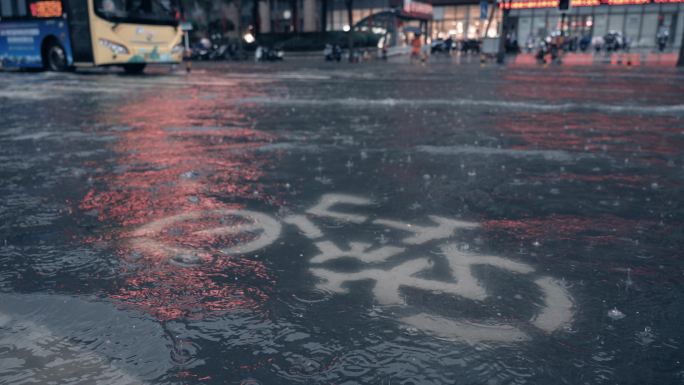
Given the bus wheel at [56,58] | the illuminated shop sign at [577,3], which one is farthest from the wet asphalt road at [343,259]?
the illuminated shop sign at [577,3]

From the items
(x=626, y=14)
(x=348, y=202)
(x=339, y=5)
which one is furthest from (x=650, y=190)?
(x=339, y=5)

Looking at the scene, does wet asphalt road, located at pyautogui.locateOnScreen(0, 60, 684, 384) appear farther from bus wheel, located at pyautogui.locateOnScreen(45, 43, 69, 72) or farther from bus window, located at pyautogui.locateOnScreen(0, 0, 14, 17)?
bus window, located at pyautogui.locateOnScreen(0, 0, 14, 17)

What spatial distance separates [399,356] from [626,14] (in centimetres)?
5991

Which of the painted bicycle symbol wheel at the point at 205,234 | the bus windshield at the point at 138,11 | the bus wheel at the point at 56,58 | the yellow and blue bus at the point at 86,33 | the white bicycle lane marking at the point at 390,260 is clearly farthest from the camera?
the bus wheel at the point at 56,58

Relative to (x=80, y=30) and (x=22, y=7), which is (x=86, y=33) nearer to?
(x=80, y=30)

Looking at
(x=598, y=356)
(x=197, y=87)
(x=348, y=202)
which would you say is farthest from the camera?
(x=197, y=87)

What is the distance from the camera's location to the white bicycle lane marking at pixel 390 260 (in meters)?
2.30

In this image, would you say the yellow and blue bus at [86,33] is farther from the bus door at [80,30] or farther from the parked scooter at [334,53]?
the parked scooter at [334,53]

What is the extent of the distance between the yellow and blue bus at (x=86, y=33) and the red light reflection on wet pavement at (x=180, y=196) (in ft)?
38.7

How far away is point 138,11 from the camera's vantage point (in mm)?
19859

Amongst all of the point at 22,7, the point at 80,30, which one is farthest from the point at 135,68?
the point at 22,7

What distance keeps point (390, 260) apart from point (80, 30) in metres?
20.4

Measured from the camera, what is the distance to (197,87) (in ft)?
51.6

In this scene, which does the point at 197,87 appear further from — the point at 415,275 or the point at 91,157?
the point at 415,275
